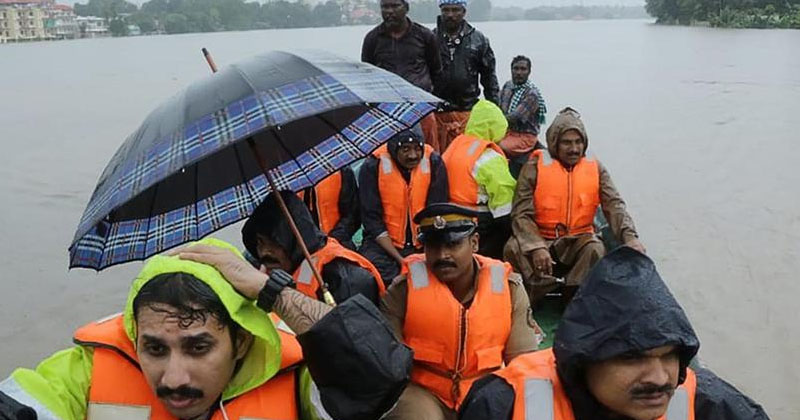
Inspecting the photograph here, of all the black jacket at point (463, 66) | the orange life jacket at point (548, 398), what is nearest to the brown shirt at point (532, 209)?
the black jacket at point (463, 66)

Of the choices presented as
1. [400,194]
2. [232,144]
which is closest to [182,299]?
[232,144]

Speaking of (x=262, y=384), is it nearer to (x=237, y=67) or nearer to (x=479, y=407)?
(x=479, y=407)

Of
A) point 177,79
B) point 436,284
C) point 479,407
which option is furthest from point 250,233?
Answer: point 177,79

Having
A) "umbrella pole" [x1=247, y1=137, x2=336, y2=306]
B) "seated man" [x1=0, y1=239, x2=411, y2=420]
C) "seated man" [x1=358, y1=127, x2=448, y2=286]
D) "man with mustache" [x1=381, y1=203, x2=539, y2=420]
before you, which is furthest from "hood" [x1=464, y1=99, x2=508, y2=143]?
"seated man" [x1=0, y1=239, x2=411, y2=420]

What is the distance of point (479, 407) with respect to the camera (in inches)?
59.0

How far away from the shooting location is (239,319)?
1483 millimetres

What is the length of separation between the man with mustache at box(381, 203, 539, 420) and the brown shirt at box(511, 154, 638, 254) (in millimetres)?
1288

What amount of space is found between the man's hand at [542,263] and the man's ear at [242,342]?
2314 mm

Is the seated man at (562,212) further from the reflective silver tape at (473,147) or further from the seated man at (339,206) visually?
the seated man at (339,206)

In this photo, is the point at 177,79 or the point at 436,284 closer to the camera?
the point at 436,284

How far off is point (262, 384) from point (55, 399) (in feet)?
1.22

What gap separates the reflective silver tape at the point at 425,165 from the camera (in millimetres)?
3785

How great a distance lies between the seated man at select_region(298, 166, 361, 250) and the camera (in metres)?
3.90

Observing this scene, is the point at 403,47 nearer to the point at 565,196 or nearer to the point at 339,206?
the point at 339,206
